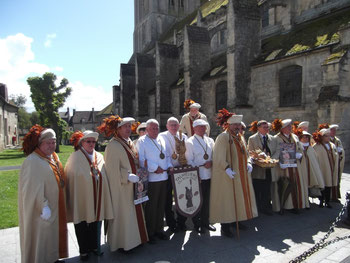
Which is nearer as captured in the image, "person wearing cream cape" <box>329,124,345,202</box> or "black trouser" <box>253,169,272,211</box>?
"black trouser" <box>253,169,272,211</box>

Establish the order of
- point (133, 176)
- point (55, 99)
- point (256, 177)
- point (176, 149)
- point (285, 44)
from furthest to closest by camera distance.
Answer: point (55, 99), point (285, 44), point (256, 177), point (176, 149), point (133, 176)

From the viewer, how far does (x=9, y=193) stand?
7539 millimetres

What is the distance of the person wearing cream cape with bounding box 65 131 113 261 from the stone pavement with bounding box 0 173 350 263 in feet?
1.18

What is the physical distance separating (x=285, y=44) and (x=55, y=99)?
21.1m

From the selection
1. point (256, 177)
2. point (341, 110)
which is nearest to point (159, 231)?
point (256, 177)

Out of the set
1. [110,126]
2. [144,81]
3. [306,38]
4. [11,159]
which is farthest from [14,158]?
[306,38]

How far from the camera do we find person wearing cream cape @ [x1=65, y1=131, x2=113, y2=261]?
376cm

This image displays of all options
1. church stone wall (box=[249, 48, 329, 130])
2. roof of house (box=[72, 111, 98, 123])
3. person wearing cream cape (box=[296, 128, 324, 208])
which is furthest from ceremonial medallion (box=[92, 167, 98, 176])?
roof of house (box=[72, 111, 98, 123])

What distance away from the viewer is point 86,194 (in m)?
3.77

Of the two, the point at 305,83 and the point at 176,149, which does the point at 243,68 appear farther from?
the point at 176,149

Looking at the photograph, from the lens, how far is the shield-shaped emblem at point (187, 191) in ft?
14.6

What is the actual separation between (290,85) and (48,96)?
21646 millimetres

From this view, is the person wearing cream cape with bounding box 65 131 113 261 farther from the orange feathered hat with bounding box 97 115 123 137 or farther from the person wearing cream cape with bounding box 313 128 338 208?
the person wearing cream cape with bounding box 313 128 338 208

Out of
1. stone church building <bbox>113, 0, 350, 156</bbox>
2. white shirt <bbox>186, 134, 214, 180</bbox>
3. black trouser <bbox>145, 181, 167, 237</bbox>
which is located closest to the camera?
black trouser <bbox>145, 181, 167, 237</bbox>
